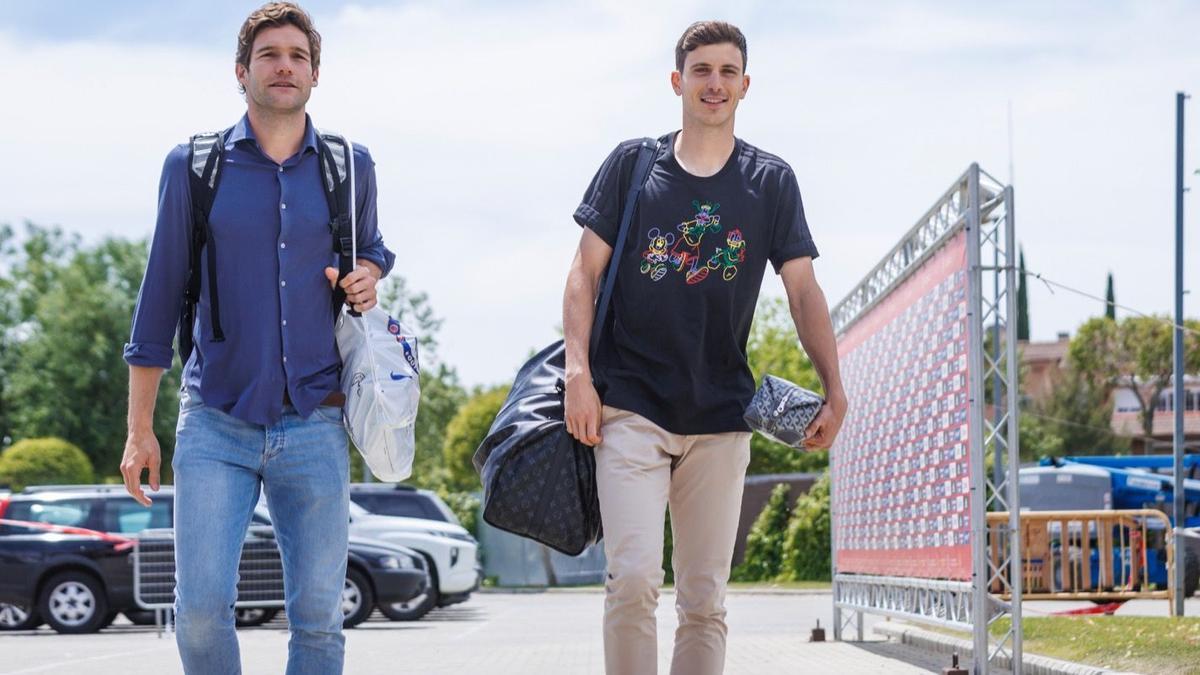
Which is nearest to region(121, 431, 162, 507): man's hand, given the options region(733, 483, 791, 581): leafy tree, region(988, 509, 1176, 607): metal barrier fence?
region(988, 509, 1176, 607): metal barrier fence

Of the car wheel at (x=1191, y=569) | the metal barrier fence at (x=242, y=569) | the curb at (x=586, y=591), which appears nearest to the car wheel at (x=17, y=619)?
the metal barrier fence at (x=242, y=569)

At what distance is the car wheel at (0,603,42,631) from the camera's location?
64.6ft

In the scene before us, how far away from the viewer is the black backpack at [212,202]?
490 centimetres

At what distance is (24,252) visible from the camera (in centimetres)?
8150

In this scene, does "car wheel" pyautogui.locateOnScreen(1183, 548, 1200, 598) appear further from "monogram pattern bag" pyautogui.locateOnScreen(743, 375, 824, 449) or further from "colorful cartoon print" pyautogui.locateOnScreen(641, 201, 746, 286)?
"colorful cartoon print" pyautogui.locateOnScreen(641, 201, 746, 286)

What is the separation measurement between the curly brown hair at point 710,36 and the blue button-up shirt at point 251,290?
1.37 m

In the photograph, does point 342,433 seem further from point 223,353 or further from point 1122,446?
point 1122,446

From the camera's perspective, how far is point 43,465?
48312mm

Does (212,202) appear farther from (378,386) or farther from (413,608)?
(413,608)

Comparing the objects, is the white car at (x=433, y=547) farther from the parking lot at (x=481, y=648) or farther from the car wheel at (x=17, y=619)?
the car wheel at (x=17, y=619)

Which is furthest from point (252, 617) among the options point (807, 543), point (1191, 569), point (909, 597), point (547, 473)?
point (807, 543)

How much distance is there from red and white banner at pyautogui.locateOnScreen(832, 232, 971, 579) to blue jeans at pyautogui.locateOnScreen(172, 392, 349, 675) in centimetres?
597

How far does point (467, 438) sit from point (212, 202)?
41324 millimetres

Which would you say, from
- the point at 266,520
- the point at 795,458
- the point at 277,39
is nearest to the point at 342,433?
the point at 277,39
